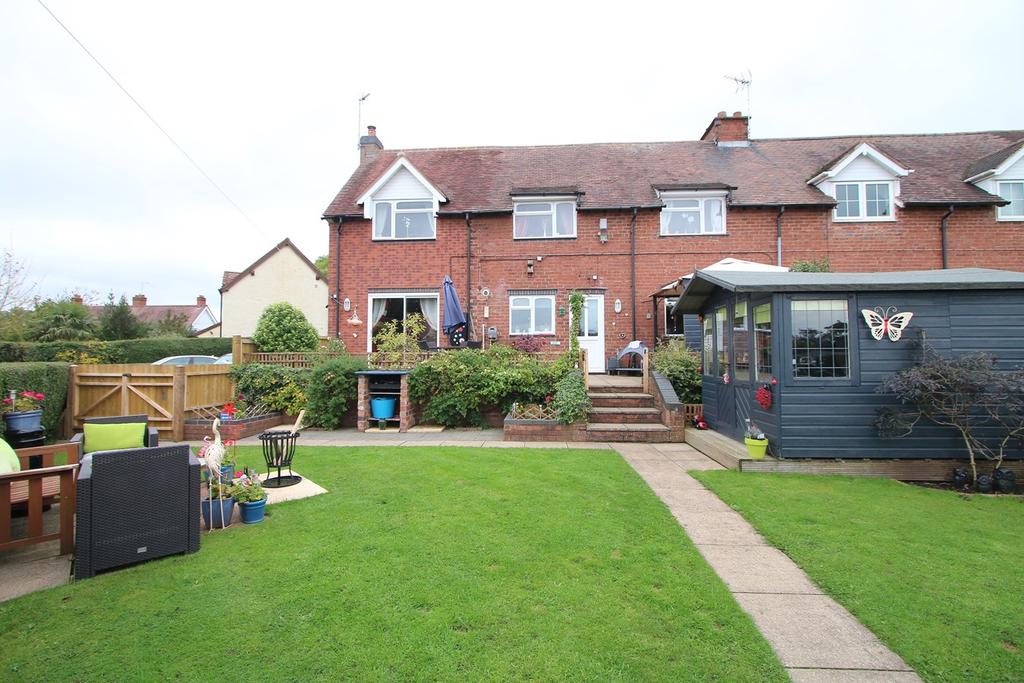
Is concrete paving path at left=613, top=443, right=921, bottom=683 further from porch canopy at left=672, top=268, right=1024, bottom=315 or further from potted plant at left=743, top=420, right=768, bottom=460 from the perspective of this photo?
porch canopy at left=672, top=268, right=1024, bottom=315

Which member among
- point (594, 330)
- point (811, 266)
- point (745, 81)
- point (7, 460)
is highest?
point (745, 81)

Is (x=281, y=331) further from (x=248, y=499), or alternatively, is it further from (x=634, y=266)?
(x=634, y=266)

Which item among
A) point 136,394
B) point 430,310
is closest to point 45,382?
point 136,394

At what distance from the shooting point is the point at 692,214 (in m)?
15.3

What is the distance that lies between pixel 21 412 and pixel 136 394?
100 inches

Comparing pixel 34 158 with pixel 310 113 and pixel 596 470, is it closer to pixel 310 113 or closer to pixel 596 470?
pixel 310 113

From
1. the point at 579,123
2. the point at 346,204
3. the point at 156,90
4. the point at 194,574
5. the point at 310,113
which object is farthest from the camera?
the point at 579,123

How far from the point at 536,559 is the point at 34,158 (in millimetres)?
14672

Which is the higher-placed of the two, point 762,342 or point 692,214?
point 692,214

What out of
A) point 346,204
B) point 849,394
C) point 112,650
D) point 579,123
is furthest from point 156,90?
point 579,123

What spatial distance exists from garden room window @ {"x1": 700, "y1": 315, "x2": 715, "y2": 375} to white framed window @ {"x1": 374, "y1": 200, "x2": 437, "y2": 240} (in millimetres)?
9700

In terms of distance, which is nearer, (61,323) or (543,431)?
(543,431)

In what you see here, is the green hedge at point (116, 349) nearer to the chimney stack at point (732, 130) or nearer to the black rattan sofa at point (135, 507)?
the black rattan sofa at point (135, 507)

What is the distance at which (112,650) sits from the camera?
2.67m
